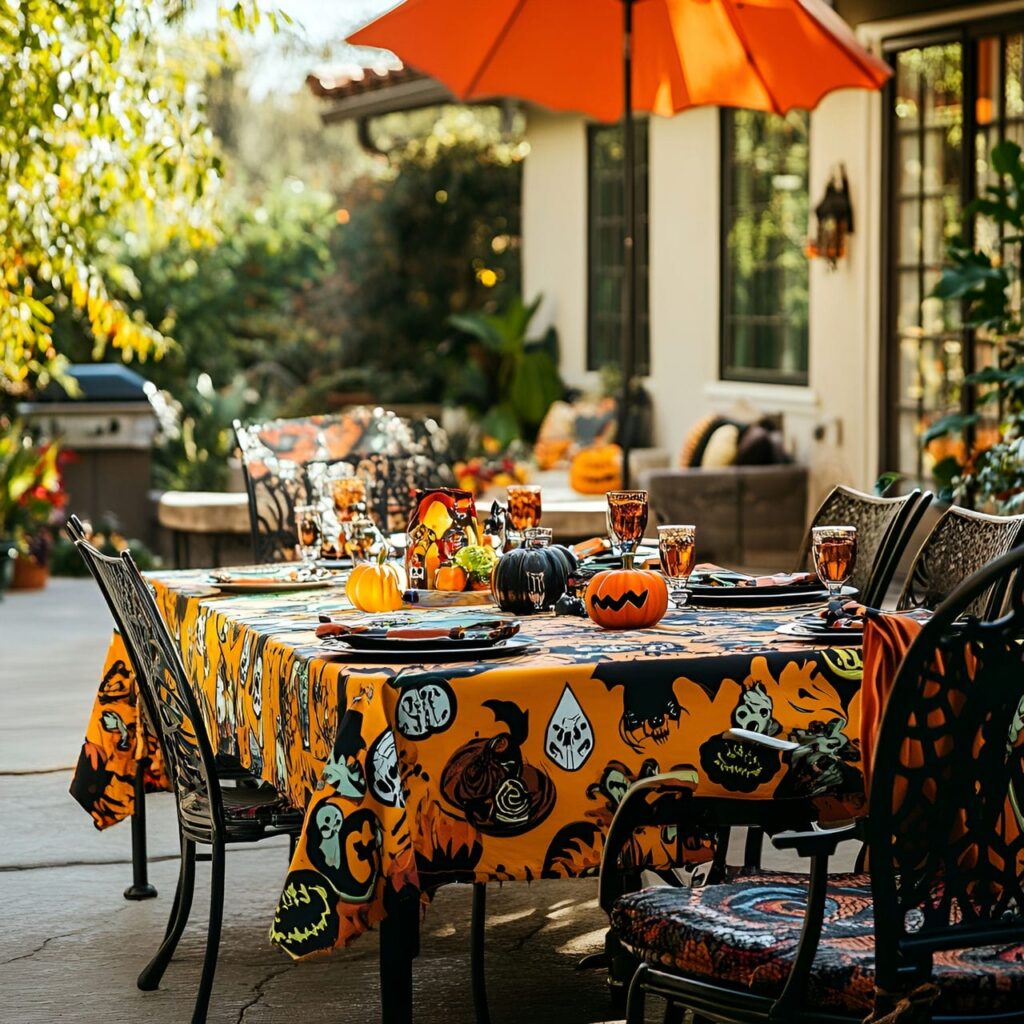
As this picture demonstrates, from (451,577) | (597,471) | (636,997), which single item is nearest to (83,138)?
(451,577)

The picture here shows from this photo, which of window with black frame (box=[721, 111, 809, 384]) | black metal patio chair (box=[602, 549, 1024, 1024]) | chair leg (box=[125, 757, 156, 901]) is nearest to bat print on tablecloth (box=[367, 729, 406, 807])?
black metal patio chair (box=[602, 549, 1024, 1024])

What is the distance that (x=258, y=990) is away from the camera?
3.86 metres

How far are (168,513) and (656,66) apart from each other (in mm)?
3526

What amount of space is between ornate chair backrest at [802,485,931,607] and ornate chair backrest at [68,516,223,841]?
4.87 feet

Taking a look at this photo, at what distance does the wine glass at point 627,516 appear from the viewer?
3.94 meters

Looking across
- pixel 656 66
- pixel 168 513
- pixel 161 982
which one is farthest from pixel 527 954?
pixel 168 513

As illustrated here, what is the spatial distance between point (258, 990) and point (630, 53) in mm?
3682

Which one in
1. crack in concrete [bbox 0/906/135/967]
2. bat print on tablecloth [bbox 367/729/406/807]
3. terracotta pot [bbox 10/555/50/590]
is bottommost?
crack in concrete [bbox 0/906/135/967]

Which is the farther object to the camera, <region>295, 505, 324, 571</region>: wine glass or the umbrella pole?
the umbrella pole

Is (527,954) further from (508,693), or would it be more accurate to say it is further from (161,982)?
(508,693)

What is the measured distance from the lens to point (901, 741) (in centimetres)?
238

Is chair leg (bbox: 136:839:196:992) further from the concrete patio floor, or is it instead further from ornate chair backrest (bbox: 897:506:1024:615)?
ornate chair backrest (bbox: 897:506:1024:615)

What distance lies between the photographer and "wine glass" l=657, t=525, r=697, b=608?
149 inches

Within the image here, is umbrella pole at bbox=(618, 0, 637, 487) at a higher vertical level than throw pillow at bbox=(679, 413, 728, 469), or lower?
higher
